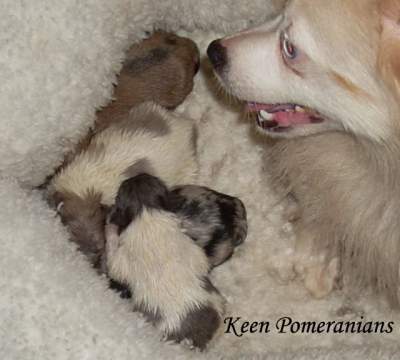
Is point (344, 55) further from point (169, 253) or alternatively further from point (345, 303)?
point (345, 303)

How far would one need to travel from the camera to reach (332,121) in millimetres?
1525

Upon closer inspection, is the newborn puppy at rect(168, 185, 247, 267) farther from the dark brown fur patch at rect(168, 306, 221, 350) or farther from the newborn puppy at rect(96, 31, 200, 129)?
the newborn puppy at rect(96, 31, 200, 129)

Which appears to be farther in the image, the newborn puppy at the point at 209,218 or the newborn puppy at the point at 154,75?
the newborn puppy at the point at 154,75

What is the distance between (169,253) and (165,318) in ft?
0.47

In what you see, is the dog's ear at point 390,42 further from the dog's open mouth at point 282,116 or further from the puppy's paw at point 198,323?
the puppy's paw at point 198,323

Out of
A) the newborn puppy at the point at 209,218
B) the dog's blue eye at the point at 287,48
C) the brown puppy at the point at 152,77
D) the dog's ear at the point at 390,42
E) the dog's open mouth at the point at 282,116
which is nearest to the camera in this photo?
the dog's ear at the point at 390,42

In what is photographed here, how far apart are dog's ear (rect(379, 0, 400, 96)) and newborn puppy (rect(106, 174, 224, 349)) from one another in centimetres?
62

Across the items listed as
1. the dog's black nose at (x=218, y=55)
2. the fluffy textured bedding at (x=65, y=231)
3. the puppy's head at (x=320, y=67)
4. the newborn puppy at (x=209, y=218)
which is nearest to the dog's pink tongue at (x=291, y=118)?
the puppy's head at (x=320, y=67)

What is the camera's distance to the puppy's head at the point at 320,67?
129 centimetres

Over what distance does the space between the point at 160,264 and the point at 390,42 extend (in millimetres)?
694

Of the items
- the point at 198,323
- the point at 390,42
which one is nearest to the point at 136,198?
the point at 198,323

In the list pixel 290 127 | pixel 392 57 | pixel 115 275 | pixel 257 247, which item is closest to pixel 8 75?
pixel 115 275

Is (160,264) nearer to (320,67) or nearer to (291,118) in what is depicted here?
(291,118)

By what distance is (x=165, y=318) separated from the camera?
1689mm
